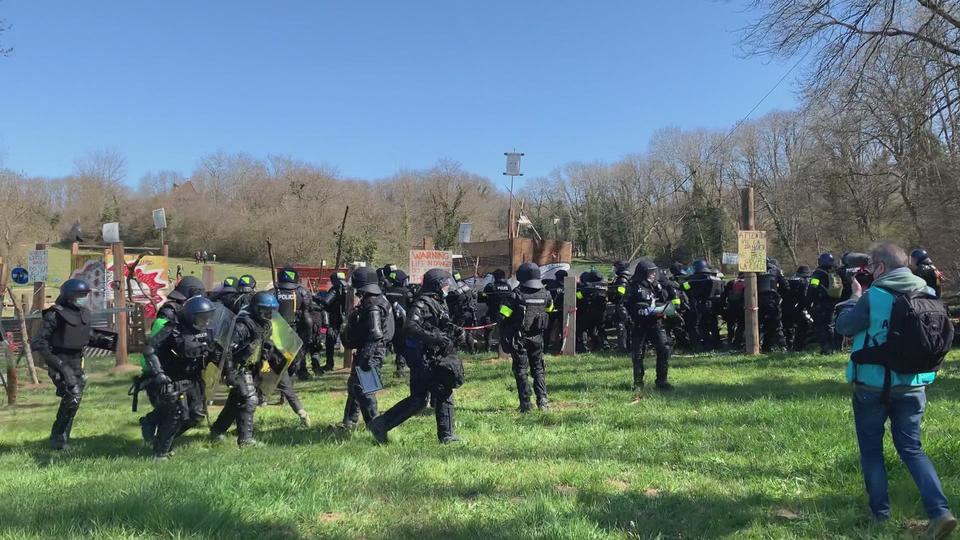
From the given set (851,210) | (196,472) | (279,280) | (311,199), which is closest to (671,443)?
(196,472)

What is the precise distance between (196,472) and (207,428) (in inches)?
117

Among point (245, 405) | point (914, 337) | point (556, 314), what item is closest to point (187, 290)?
point (245, 405)

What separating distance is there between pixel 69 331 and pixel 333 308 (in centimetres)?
605

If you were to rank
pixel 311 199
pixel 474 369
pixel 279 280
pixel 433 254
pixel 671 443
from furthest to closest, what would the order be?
pixel 311 199
pixel 433 254
pixel 474 369
pixel 279 280
pixel 671 443

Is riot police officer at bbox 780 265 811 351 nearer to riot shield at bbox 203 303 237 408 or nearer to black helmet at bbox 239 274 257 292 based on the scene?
black helmet at bbox 239 274 257 292

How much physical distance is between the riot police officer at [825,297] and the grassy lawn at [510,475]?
2.78 m

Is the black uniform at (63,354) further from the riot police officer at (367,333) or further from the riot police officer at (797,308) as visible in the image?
→ the riot police officer at (797,308)

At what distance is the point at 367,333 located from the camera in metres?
7.24

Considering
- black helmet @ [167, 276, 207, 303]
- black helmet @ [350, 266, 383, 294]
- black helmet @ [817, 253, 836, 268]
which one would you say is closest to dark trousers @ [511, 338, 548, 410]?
black helmet @ [350, 266, 383, 294]

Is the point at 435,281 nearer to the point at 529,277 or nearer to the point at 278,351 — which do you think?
the point at 529,277

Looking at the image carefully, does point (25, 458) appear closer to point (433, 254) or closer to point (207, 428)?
point (207, 428)

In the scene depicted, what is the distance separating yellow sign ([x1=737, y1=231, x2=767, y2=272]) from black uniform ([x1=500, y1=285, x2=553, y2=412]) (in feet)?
17.8

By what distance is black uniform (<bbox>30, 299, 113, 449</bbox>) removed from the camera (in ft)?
23.6

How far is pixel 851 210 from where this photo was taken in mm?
Result: 34844
